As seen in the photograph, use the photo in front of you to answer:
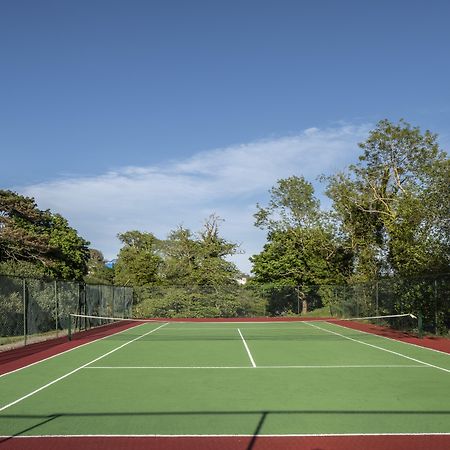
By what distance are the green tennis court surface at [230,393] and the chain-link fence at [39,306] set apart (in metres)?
4.90

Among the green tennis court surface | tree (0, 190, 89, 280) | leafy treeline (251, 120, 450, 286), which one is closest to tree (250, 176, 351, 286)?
leafy treeline (251, 120, 450, 286)

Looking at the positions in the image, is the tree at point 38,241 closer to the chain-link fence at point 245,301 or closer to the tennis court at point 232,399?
the chain-link fence at point 245,301

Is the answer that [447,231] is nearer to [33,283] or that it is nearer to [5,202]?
[33,283]

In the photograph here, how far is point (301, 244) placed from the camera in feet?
154

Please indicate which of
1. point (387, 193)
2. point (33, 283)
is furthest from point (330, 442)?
point (387, 193)

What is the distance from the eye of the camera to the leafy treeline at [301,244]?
2369cm

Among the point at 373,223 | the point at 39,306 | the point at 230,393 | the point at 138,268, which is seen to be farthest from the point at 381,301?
the point at 138,268

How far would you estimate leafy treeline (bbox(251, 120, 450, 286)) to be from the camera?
22.7 meters

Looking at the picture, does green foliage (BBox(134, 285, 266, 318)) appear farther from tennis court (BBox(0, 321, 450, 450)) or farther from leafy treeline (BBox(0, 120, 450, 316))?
tennis court (BBox(0, 321, 450, 450))

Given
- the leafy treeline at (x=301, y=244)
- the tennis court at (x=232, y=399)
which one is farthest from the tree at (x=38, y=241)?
the tennis court at (x=232, y=399)

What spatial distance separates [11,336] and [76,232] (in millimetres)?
22172

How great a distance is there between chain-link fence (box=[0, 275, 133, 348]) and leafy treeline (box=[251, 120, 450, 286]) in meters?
15.0

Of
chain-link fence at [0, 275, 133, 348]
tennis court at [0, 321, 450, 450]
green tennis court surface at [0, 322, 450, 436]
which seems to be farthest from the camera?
chain-link fence at [0, 275, 133, 348]

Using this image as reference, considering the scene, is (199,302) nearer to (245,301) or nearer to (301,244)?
(245,301)
